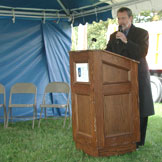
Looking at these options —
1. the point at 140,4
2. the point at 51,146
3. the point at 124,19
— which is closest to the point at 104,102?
the point at 124,19

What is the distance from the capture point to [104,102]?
12.0 ft

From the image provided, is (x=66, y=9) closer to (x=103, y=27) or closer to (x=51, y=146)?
(x=51, y=146)

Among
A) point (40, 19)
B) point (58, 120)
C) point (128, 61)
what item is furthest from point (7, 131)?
point (128, 61)

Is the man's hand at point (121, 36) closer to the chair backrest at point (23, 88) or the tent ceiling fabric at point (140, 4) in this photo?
the tent ceiling fabric at point (140, 4)

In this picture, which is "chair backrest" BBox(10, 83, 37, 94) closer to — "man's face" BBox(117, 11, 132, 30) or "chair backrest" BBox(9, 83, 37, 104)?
"chair backrest" BBox(9, 83, 37, 104)

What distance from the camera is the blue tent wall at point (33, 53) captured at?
6.84 m

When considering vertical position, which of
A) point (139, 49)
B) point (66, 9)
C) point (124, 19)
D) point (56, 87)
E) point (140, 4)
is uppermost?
point (66, 9)

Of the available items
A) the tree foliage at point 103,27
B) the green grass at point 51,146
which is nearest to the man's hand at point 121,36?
the green grass at point 51,146

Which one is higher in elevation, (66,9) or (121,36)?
(66,9)

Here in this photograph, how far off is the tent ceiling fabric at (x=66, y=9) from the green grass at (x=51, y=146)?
7.70 feet

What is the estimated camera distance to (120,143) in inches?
151

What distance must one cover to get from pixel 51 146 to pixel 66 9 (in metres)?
3.43

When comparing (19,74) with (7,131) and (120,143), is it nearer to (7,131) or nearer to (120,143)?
(7,131)

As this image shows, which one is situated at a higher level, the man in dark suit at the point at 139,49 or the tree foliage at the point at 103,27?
the tree foliage at the point at 103,27
